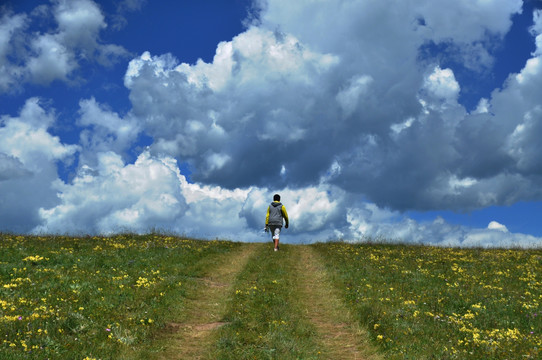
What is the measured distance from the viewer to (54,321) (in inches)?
462

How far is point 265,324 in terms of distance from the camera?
43.4ft

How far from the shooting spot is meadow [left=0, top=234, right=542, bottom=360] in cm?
1115

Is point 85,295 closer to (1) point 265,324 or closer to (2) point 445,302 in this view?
(1) point 265,324

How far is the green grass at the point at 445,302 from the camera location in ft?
38.1

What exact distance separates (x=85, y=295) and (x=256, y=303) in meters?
5.86

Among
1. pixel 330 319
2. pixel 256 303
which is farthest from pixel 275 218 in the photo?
pixel 330 319

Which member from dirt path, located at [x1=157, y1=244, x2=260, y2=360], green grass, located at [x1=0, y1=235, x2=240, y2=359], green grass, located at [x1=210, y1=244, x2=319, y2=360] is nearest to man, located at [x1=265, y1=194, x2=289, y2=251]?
green grass, located at [x1=0, y1=235, x2=240, y2=359]

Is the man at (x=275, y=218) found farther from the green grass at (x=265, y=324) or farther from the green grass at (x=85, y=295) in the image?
the green grass at (x=265, y=324)

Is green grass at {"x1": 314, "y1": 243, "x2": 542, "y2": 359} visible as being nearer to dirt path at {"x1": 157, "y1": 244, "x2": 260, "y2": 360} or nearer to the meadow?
the meadow

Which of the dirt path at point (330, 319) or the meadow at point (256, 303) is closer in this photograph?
the meadow at point (256, 303)

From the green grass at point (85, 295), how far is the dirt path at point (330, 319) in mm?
4828

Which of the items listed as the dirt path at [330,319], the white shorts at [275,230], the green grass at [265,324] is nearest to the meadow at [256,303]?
the green grass at [265,324]

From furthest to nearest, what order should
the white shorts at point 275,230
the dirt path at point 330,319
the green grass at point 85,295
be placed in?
1. the white shorts at point 275,230
2. the dirt path at point 330,319
3. the green grass at point 85,295

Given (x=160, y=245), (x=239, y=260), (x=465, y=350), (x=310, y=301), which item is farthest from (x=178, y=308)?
(x=160, y=245)
